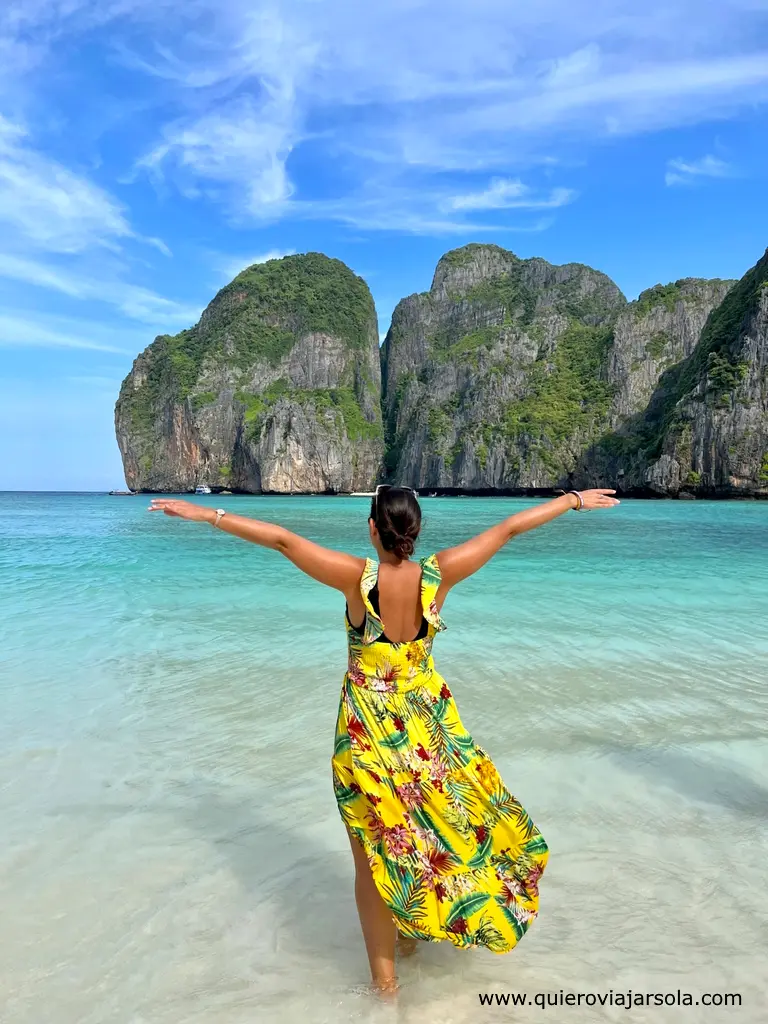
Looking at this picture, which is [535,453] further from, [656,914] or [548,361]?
[656,914]

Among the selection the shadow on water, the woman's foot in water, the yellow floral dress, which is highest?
the yellow floral dress

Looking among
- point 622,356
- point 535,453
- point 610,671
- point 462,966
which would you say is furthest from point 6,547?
point 622,356

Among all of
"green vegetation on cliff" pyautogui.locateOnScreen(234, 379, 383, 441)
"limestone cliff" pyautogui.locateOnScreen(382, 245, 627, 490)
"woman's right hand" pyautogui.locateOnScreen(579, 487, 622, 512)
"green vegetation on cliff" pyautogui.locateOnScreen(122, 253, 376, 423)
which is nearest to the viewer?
"woman's right hand" pyautogui.locateOnScreen(579, 487, 622, 512)

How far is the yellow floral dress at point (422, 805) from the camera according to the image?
2123 millimetres

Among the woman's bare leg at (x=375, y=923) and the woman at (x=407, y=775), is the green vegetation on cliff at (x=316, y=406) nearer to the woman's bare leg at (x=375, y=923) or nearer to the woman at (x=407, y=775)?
the woman at (x=407, y=775)

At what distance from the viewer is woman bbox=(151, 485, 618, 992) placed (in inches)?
83.7

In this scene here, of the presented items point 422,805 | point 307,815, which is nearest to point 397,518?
point 422,805

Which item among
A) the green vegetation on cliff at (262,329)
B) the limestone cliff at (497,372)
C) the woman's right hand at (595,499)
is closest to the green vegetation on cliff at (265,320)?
the green vegetation on cliff at (262,329)

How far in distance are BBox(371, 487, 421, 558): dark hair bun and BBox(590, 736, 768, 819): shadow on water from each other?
8.87 ft

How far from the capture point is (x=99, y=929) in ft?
8.72

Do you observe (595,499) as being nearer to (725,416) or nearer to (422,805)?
(422,805)

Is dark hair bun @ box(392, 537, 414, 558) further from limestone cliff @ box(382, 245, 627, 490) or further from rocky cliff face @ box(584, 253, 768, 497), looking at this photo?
limestone cliff @ box(382, 245, 627, 490)

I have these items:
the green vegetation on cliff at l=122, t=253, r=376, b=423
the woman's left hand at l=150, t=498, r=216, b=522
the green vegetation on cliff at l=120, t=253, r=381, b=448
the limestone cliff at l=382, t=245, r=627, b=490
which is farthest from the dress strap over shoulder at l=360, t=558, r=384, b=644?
the green vegetation on cliff at l=122, t=253, r=376, b=423

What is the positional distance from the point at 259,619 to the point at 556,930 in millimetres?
6973
